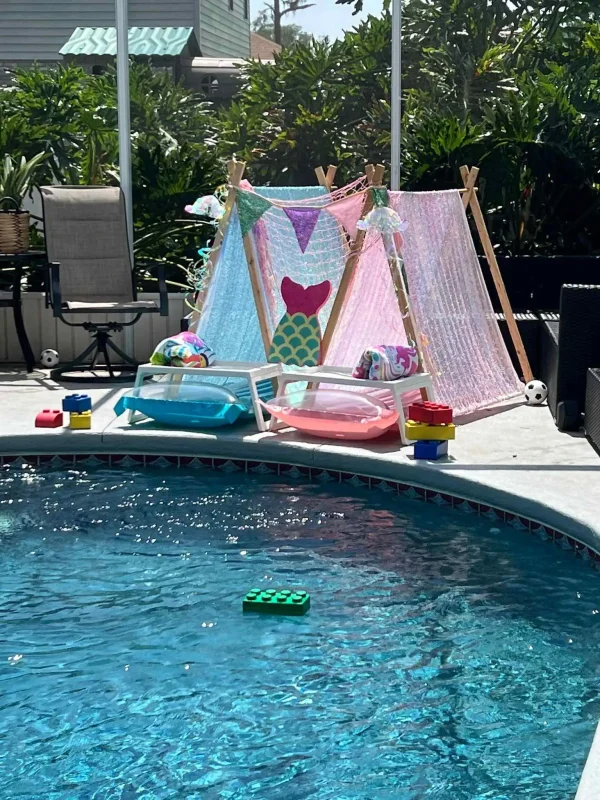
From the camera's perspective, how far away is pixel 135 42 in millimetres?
19578

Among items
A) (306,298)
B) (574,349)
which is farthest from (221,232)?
(574,349)

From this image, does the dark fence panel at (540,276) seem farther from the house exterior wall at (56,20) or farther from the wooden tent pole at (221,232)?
Result: the house exterior wall at (56,20)

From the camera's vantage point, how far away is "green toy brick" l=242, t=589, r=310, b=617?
4093 mm

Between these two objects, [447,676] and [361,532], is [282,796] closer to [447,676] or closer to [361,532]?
[447,676]

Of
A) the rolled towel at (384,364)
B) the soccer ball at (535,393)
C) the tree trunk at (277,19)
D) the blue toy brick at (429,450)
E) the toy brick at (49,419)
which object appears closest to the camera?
the blue toy brick at (429,450)

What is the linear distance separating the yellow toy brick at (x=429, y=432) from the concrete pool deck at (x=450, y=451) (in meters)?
0.11

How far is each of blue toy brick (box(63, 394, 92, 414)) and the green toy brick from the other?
244 centimetres

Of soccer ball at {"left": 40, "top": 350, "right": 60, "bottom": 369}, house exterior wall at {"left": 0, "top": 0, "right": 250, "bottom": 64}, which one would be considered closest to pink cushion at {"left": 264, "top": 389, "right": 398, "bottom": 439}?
soccer ball at {"left": 40, "top": 350, "right": 60, "bottom": 369}

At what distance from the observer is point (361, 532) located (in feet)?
16.7

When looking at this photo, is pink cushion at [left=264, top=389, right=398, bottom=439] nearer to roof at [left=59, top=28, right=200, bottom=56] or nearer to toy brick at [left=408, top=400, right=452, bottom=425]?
toy brick at [left=408, top=400, right=452, bottom=425]

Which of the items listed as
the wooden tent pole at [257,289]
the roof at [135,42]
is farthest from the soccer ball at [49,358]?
the roof at [135,42]

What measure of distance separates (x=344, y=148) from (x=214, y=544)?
1379 centimetres

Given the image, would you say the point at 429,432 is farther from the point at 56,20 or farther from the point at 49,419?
the point at 56,20

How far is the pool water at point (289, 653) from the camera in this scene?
3.05 meters
